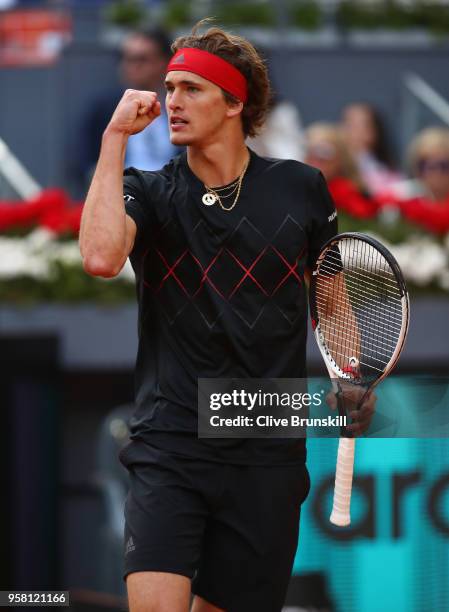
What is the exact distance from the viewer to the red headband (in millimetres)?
3623

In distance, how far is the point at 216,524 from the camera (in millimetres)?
3611

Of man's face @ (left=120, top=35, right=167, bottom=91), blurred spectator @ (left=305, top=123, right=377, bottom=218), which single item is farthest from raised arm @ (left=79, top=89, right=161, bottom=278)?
man's face @ (left=120, top=35, right=167, bottom=91)

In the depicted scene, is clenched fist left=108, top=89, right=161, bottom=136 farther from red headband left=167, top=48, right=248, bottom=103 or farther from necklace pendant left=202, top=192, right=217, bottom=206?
necklace pendant left=202, top=192, right=217, bottom=206

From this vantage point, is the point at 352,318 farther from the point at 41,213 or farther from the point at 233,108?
the point at 41,213

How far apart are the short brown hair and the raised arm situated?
352 millimetres

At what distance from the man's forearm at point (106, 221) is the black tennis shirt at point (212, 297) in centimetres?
13

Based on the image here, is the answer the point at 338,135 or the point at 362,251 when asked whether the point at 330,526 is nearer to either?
the point at 362,251

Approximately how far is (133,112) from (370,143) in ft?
17.5

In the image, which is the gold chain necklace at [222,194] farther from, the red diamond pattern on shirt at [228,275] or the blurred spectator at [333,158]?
the blurred spectator at [333,158]

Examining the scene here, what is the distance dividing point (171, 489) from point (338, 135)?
13.4 feet

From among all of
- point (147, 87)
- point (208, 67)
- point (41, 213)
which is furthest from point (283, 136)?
point (208, 67)

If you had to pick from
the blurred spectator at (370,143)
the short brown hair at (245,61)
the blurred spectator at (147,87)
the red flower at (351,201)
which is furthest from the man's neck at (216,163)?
the blurred spectator at (370,143)

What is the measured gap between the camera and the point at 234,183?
12.1 ft

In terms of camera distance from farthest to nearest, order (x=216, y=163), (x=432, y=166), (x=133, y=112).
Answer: (x=432, y=166)
(x=216, y=163)
(x=133, y=112)
